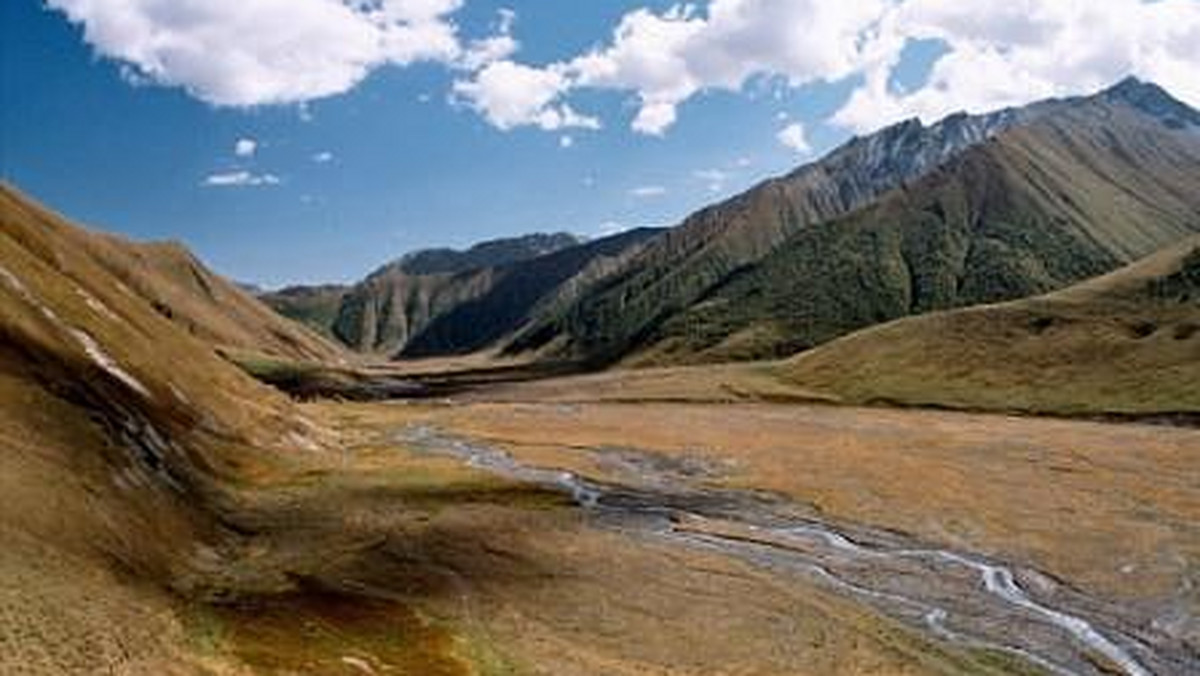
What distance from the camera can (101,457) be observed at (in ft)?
255

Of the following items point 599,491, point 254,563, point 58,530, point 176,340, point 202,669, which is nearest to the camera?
point 202,669

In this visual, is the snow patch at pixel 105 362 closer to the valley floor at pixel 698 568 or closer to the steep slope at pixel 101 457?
the steep slope at pixel 101 457

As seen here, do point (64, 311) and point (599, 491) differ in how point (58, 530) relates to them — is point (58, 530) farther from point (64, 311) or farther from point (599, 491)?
point (599, 491)

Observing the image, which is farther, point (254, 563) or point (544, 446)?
point (544, 446)

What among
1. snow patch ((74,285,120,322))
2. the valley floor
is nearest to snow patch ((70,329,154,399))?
the valley floor

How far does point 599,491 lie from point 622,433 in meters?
52.5

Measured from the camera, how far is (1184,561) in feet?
265

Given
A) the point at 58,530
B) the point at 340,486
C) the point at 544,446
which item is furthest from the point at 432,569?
the point at 544,446

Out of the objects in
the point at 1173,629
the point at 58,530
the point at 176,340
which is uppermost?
the point at 176,340

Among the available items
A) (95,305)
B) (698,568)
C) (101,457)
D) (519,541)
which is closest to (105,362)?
(95,305)

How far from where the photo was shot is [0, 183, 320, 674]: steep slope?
49.4 metres

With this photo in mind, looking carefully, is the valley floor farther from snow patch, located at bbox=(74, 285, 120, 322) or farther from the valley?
snow patch, located at bbox=(74, 285, 120, 322)

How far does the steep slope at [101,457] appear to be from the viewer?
162ft

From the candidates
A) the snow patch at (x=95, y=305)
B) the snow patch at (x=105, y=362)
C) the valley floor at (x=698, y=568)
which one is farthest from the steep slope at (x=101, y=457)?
the valley floor at (x=698, y=568)
